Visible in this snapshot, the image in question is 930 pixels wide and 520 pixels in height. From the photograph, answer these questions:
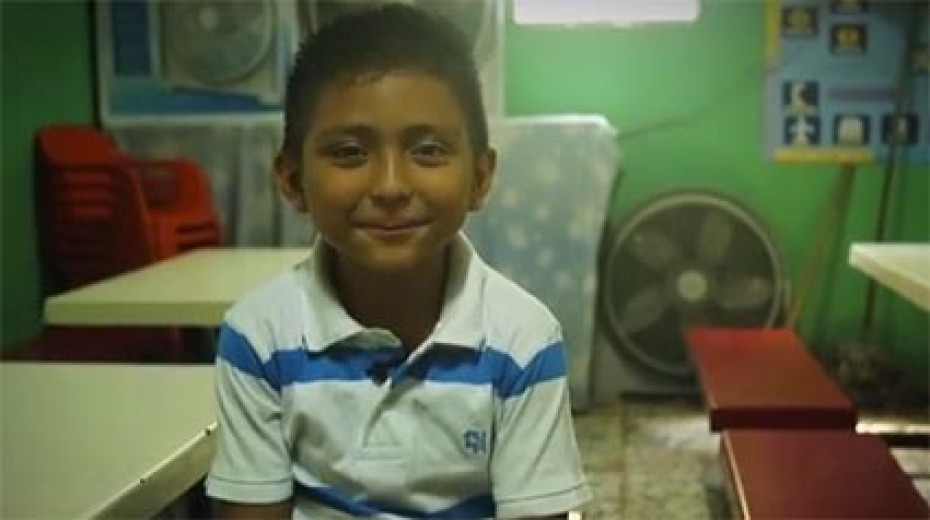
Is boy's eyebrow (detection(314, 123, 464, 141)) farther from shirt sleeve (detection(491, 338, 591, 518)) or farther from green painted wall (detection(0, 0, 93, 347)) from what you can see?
green painted wall (detection(0, 0, 93, 347))

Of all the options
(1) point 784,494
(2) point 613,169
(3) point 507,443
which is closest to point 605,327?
(2) point 613,169

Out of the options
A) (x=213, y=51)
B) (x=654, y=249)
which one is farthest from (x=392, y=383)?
→ (x=654, y=249)

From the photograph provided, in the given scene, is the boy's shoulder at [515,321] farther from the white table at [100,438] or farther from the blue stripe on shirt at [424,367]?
the white table at [100,438]

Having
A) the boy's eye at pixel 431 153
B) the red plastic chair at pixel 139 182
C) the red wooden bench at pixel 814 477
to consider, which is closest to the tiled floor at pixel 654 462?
the red wooden bench at pixel 814 477

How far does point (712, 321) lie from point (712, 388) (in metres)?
0.63

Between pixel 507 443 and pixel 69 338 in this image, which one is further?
pixel 69 338

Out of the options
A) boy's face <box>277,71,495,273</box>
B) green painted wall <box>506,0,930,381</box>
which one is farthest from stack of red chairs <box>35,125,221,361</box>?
boy's face <box>277,71,495,273</box>

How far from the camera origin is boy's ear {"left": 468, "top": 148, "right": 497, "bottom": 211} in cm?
64

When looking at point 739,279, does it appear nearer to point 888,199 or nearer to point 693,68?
point 888,199

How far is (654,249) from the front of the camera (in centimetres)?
229

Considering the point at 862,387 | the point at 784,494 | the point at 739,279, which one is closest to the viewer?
the point at 784,494

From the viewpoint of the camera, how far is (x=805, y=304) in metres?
2.22

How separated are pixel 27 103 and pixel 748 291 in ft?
4.68

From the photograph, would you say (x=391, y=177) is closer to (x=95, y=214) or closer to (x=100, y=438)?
(x=100, y=438)
